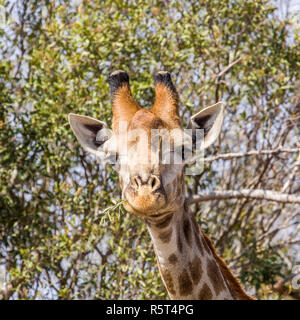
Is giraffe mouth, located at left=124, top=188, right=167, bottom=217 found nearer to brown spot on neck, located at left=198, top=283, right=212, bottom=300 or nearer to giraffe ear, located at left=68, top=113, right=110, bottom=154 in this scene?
brown spot on neck, located at left=198, top=283, right=212, bottom=300

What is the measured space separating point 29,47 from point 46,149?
1932 millimetres

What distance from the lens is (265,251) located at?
819cm

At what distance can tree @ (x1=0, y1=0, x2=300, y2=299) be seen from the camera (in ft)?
23.6

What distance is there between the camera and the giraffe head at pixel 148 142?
3574mm

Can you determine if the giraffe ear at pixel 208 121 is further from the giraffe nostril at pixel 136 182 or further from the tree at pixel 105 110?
the tree at pixel 105 110

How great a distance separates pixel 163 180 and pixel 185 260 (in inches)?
26.8

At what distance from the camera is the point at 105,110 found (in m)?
7.21

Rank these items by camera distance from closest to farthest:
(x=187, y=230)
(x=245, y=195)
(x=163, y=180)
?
(x=163, y=180)
(x=187, y=230)
(x=245, y=195)

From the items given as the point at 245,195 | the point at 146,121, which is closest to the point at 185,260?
the point at 146,121

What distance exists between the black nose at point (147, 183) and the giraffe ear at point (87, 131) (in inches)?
39.9

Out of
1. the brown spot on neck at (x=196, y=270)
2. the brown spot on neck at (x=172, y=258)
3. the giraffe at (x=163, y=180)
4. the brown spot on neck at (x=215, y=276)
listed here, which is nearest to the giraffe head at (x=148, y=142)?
the giraffe at (x=163, y=180)

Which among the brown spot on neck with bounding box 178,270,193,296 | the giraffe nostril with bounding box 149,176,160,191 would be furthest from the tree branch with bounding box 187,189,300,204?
the giraffe nostril with bounding box 149,176,160,191

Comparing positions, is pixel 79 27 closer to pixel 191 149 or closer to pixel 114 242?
pixel 114 242

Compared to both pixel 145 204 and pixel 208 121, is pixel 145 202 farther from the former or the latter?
pixel 208 121
